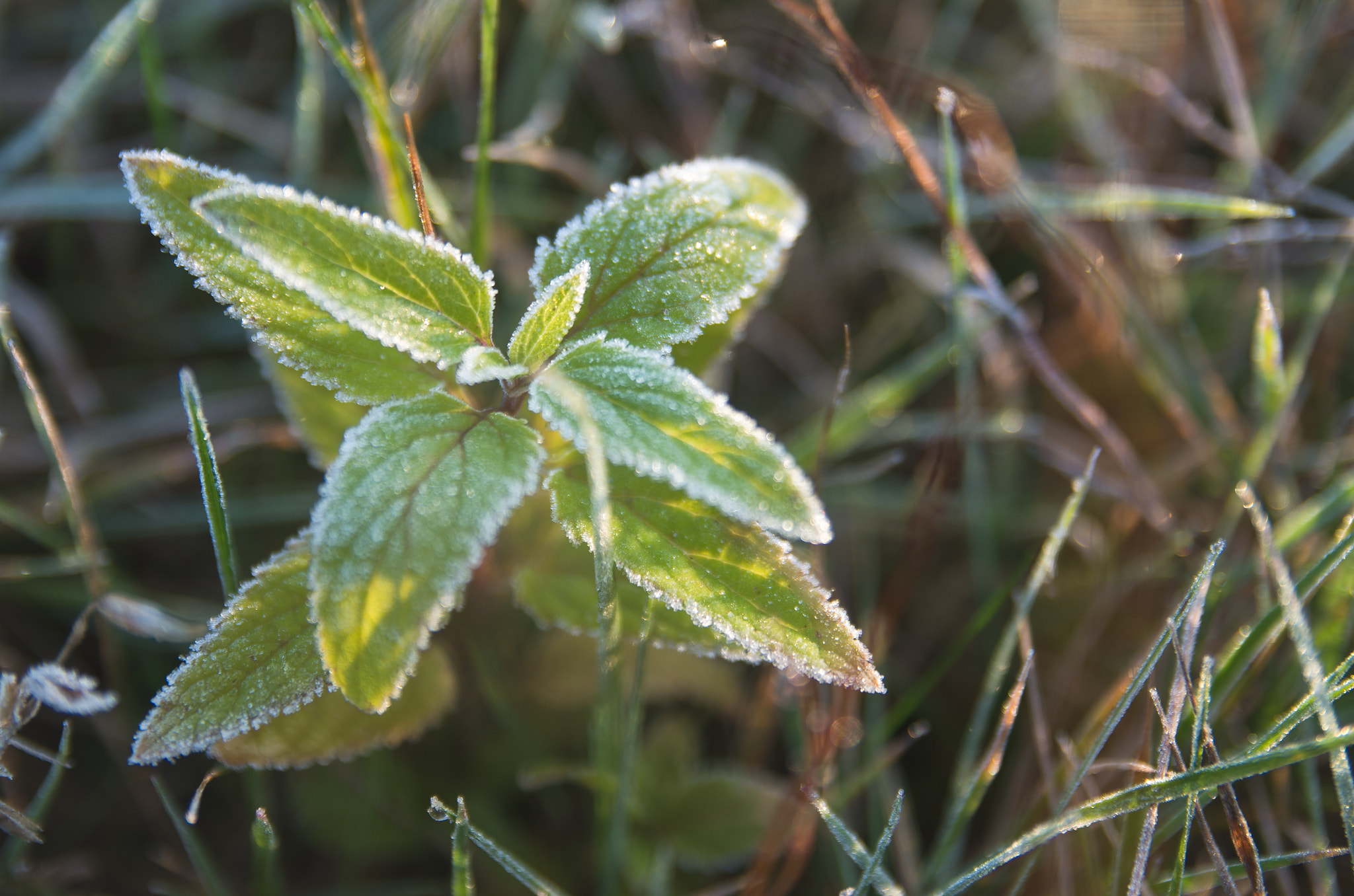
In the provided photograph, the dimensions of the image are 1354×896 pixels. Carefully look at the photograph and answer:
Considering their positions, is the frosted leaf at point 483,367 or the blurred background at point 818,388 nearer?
the frosted leaf at point 483,367

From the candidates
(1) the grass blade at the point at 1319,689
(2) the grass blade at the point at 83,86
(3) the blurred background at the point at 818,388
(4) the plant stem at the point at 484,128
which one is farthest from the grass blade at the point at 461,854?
(2) the grass blade at the point at 83,86

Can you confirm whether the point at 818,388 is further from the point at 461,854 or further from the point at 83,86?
the point at 83,86

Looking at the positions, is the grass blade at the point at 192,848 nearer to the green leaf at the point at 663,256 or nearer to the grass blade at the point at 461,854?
the grass blade at the point at 461,854

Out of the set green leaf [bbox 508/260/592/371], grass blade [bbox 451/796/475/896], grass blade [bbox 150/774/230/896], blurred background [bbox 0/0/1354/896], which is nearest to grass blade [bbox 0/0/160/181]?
blurred background [bbox 0/0/1354/896]

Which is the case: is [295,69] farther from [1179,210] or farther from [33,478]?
[1179,210]

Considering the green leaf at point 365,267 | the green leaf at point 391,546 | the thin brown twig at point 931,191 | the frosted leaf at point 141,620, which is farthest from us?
the thin brown twig at point 931,191

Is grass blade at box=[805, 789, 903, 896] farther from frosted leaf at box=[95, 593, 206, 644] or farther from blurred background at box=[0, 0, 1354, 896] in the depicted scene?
frosted leaf at box=[95, 593, 206, 644]
